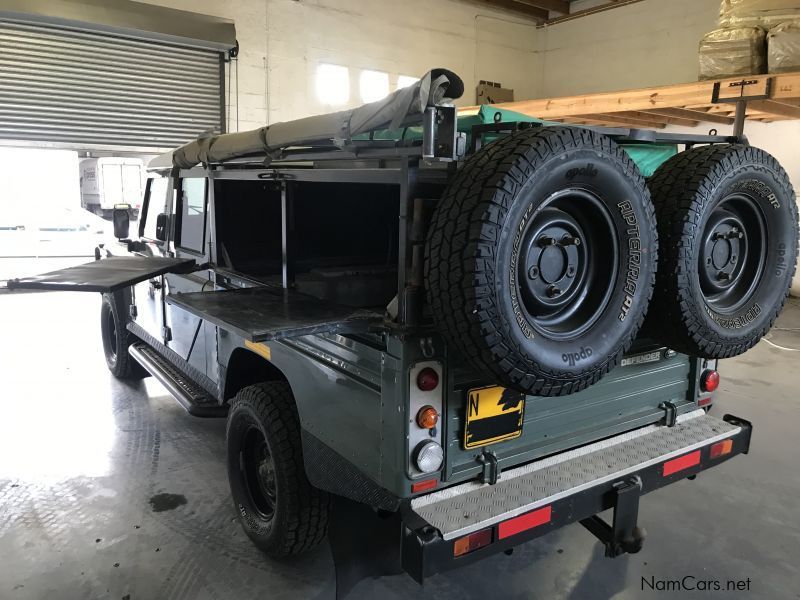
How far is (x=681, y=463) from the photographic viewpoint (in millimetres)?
2660

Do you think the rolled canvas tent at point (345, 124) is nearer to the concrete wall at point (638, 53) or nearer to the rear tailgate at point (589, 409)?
the rear tailgate at point (589, 409)

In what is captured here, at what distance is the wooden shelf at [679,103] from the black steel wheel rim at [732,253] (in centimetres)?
295

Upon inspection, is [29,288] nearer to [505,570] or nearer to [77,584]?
[77,584]

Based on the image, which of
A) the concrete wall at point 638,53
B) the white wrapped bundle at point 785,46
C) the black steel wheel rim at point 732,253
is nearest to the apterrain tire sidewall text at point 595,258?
the black steel wheel rim at point 732,253

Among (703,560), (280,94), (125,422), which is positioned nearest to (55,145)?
(280,94)

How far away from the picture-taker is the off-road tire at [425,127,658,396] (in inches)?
70.7

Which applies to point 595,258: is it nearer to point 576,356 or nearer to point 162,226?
point 576,356

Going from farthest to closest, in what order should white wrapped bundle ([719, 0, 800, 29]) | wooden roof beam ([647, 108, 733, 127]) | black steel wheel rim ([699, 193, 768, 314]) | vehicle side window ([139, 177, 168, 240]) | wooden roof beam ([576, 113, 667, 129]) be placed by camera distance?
wooden roof beam ([576, 113, 667, 129]), wooden roof beam ([647, 108, 733, 127]), white wrapped bundle ([719, 0, 800, 29]), vehicle side window ([139, 177, 168, 240]), black steel wheel rim ([699, 193, 768, 314])

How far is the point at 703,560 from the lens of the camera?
3.10 metres

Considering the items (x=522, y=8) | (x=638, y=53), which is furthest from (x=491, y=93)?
(x=638, y=53)

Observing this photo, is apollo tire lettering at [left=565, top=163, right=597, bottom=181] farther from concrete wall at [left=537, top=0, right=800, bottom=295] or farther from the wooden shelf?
concrete wall at [left=537, top=0, right=800, bottom=295]

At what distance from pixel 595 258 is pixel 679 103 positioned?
6.62 metres

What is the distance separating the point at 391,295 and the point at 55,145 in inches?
347

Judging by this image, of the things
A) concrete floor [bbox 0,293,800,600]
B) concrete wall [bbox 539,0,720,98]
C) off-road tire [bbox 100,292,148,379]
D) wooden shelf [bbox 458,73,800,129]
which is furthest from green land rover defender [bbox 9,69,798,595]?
concrete wall [bbox 539,0,720,98]
